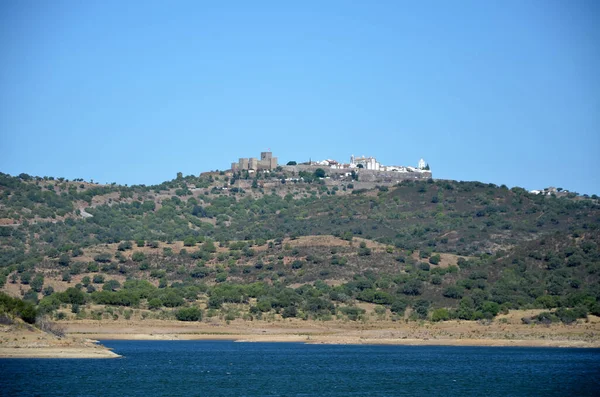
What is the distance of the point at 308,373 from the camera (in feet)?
198

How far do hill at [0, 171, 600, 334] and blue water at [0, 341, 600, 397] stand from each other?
63.2 ft

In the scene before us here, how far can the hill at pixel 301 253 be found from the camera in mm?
98688

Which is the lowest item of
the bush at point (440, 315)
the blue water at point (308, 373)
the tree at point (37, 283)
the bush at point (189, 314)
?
the blue water at point (308, 373)

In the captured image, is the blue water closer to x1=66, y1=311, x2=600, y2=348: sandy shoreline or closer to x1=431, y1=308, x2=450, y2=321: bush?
x1=66, y1=311, x2=600, y2=348: sandy shoreline

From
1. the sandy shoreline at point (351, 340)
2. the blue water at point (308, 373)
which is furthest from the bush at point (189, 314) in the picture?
the blue water at point (308, 373)

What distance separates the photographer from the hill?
98.7 metres

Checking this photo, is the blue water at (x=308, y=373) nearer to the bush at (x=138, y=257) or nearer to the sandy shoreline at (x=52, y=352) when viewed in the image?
the sandy shoreline at (x=52, y=352)

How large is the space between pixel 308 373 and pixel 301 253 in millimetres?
63640

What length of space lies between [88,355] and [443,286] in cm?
5172

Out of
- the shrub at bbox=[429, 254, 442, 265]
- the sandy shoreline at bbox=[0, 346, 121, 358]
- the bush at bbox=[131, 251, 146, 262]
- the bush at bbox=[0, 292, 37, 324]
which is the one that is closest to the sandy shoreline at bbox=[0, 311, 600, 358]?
the bush at bbox=[0, 292, 37, 324]

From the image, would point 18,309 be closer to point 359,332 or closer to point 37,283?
point 359,332

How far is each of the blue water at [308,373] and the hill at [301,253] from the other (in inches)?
758

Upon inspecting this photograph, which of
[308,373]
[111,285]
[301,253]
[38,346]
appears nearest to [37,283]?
[111,285]

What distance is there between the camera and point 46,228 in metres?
152
